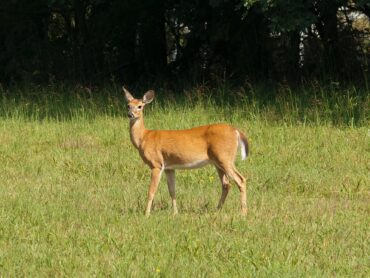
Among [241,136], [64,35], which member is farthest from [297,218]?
[64,35]

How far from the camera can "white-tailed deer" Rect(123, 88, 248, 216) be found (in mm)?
8250

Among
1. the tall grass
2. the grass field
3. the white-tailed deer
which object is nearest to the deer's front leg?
the white-tailed deer

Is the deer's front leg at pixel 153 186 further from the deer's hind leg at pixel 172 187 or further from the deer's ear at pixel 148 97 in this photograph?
the deer's ear at pixel 148 97

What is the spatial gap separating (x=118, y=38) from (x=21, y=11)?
2339mm

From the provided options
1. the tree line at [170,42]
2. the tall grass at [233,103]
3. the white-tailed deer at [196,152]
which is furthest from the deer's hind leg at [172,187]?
the tree line at [170,42]

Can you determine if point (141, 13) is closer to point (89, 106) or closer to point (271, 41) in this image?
point (271, 41)

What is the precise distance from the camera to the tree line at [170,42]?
57.0 ft

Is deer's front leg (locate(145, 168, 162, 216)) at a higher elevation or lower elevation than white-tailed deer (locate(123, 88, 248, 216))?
lower

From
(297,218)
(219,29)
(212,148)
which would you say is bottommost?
(297,218)

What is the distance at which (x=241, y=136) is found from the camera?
8375 mm

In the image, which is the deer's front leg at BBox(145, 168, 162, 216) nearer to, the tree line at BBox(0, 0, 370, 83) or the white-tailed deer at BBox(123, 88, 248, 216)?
the white-tailed deer at BBox(123, 88, 248, 216)

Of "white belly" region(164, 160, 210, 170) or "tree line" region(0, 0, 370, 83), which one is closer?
"white belly" region(164, 160, 210, 170)

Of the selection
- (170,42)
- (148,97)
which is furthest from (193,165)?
(170,42)

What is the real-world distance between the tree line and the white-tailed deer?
7799mm
